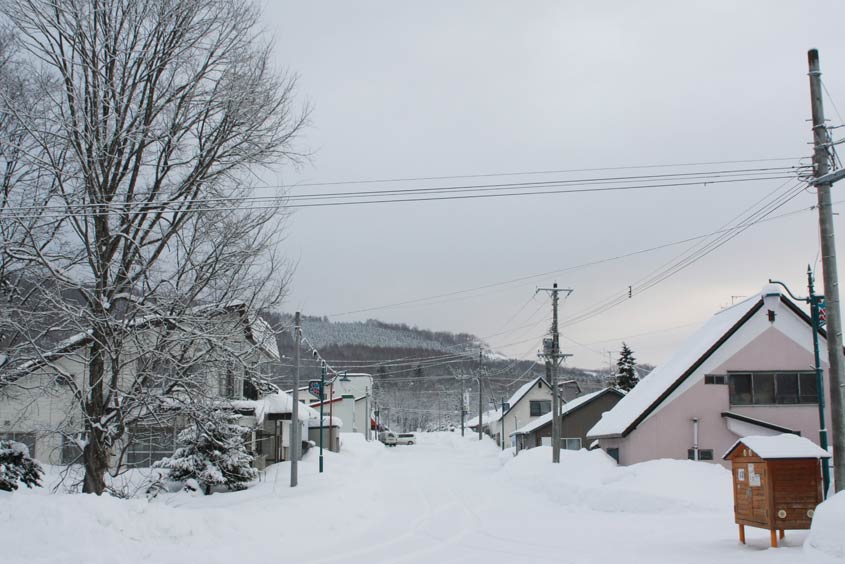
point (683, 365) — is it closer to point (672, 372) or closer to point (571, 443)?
point (672, 372)

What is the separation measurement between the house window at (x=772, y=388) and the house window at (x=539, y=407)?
41.8 m

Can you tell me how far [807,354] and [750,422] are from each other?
3840mm

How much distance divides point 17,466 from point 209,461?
7489 mm

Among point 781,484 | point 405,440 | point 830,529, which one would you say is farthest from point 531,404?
point 830,529

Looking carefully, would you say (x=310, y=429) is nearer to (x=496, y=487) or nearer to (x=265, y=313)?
(x=496, y=487)

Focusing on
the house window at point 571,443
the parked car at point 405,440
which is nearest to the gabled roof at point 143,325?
the house window at point 571,443

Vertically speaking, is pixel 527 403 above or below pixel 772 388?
below

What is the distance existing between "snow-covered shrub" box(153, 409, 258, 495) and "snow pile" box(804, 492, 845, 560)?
18.1 meters

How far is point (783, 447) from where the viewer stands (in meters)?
14.6

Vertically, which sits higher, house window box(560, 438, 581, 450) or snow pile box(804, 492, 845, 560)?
snow pile box(804, 492, 845, 560)

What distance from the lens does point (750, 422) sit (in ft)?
99.4

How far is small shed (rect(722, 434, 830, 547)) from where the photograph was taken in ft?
46.1

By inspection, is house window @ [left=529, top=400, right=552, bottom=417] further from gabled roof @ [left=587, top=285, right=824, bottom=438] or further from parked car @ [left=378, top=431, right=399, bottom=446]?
gabled roof @ [left=587, top=285, right=824, bottom=438]

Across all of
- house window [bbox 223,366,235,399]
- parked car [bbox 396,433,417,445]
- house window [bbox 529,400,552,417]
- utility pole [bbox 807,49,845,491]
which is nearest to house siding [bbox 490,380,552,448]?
house window [bbox 529,400,552,417]
